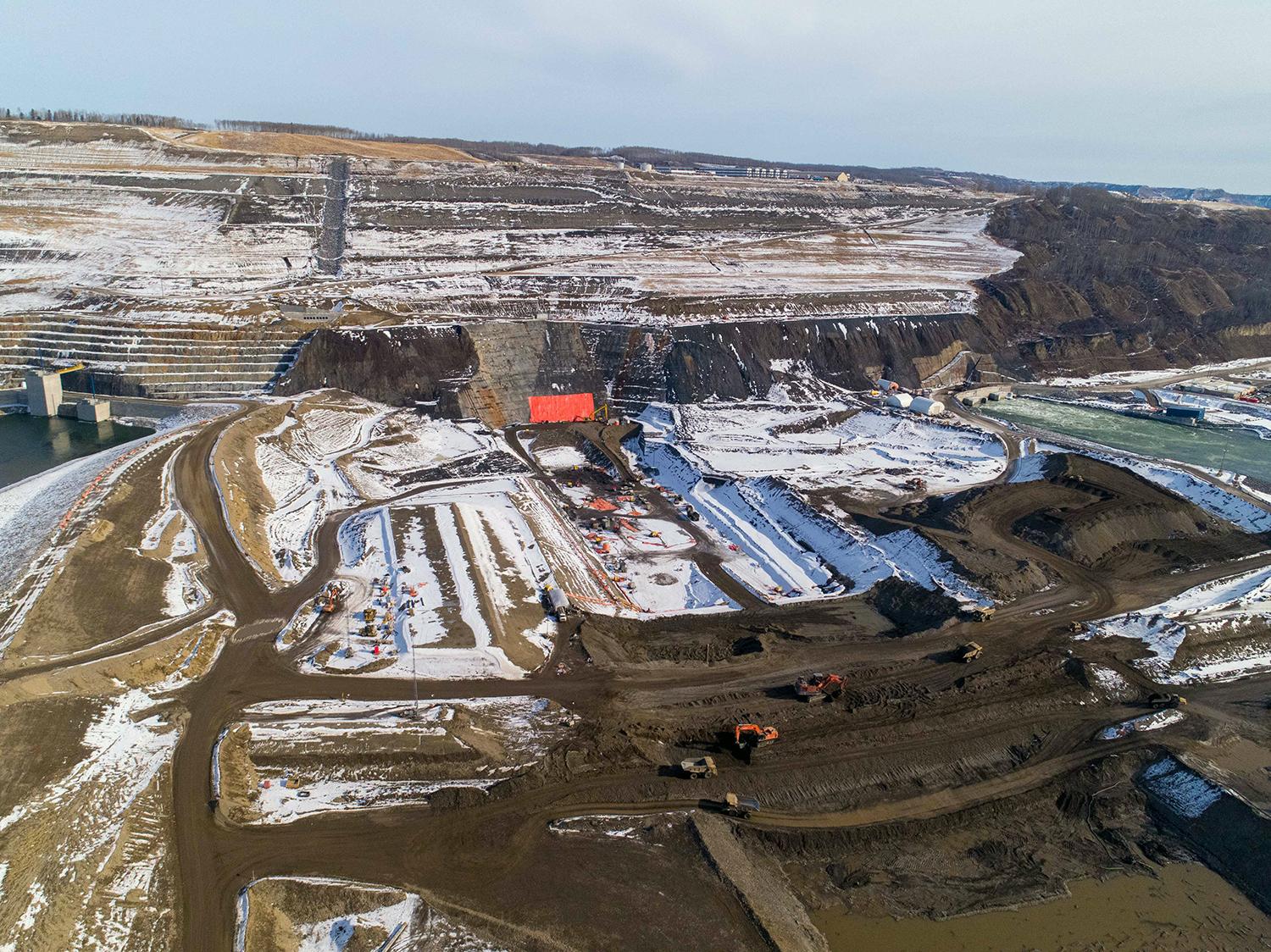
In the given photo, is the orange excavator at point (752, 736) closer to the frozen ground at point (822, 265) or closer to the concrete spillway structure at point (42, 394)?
the concrete spillway structure at point (42, 394)

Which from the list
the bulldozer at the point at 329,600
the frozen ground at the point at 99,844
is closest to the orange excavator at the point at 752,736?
the frozen ground at the point at 99,844

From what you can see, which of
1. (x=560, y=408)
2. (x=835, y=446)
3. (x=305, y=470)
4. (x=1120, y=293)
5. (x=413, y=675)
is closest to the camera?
(x=413, y=675)

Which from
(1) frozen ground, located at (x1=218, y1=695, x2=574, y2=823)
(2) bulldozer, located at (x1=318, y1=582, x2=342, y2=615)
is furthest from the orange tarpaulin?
(1) frozen ground, located at (x1=218, y1=695, x2=574, y2=823)

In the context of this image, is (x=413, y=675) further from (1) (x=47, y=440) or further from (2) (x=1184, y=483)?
(2) (x=1184, y=483)

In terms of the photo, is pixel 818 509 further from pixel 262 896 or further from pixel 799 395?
pixel 262 896

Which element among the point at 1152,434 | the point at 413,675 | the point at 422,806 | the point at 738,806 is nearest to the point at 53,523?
the point at 413,675
